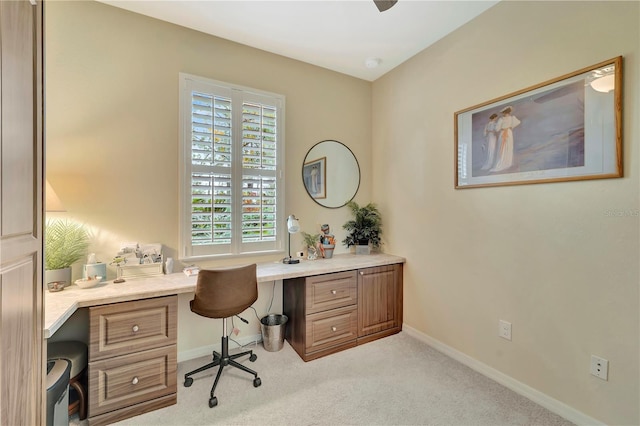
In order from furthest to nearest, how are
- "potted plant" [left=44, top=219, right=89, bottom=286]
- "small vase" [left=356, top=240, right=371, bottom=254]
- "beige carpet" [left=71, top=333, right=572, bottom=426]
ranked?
1. "small vase" [left=356, top=240, right=371, bottom=254]
2. "potted plant" [left=44, top=219, right=89, bottom=286]
3. "beige carpet" [left=71, top=333, right=572, bottom=426]

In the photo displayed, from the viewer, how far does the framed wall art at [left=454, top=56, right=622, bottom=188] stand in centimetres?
154

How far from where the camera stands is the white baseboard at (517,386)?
167cm

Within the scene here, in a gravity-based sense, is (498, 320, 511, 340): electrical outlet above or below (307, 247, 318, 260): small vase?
below

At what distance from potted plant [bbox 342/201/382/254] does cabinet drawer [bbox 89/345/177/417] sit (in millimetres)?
1998

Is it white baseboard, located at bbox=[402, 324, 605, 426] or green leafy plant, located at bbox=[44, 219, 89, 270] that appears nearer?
white baseboard, located at bbox=[402, 324, 605, 426]

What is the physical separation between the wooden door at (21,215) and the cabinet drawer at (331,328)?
1708 mm

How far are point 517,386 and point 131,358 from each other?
8.73 ft

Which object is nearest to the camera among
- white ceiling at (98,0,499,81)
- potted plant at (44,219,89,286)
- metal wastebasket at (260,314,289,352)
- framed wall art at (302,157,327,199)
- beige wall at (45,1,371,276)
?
potted plant at (44,219,89,286)

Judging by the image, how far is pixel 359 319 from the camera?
2605 mm

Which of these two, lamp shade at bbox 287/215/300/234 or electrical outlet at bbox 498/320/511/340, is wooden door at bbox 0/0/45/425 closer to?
lamp shade at bbox 287/215/300/234

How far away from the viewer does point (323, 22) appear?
7.45 feet

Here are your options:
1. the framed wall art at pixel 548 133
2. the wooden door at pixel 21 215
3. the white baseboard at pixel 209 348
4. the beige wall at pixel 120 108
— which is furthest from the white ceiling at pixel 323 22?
the white baseboard at pixel 209 348

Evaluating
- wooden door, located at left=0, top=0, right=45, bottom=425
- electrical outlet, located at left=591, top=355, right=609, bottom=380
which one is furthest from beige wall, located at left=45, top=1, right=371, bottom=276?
electrical outlet, located at left=591, top=355, right=609, bottom=380

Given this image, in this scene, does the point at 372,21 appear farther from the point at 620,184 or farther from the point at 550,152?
the point at 620,184
